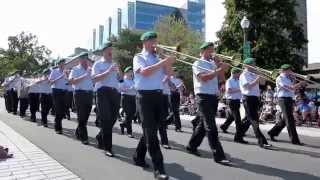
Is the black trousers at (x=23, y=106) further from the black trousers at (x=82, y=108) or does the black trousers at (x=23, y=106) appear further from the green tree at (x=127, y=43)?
the green tree at (x=127, y=43)

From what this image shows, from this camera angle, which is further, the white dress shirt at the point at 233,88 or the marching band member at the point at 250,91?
the white dress shirt at the point at 233,88

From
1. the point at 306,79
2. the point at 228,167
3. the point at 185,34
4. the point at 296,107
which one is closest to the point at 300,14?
the point at 185,34

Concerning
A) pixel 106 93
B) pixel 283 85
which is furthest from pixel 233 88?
pixel 106 93

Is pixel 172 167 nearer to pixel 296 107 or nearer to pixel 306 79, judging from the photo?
pixel 306 79

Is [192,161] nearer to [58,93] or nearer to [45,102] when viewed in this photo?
[58,93]

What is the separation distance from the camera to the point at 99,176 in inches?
287

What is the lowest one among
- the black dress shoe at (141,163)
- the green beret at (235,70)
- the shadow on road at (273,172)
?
the shadow on road at (273,172)

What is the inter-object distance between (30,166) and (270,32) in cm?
3049

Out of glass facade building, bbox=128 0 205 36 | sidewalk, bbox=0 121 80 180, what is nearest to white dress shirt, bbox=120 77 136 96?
sidewalk, bbox=0 121 80 180

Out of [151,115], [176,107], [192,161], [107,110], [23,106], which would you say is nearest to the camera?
[151,115]

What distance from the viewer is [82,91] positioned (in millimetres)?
11328

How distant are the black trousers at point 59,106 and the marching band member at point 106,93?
369 cm

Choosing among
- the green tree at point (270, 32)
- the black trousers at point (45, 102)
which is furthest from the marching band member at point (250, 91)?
the green tree at point (270, 32)

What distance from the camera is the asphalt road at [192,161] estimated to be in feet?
24.4
